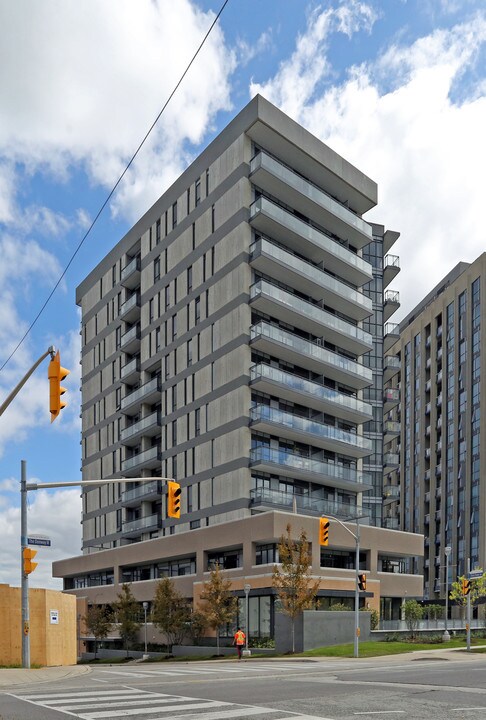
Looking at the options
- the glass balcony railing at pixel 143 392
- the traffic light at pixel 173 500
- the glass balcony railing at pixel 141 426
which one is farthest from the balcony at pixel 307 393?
the traffic light at pixel 173 500

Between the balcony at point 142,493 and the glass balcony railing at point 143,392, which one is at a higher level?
the glass balcony railing at point 143,392

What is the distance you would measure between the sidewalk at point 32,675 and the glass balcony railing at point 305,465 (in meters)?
26.8

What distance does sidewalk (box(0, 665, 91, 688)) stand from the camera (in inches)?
878

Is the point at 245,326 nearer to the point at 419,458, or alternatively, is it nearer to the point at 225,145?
the point at 225,145

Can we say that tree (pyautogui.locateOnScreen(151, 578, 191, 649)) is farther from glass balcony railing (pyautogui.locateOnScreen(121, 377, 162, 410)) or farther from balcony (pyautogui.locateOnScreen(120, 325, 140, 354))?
balcony (pyautogui.locateOnScreen(120, 325, 140, 354))

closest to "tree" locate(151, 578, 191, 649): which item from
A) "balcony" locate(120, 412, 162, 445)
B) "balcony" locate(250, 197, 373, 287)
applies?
"balcony" locate(120, 412, 162, 445)

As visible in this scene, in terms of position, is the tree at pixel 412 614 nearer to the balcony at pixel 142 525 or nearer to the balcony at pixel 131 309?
the balcony at pixel 142 525

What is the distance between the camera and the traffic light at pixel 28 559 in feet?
85.5

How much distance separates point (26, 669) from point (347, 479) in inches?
1510

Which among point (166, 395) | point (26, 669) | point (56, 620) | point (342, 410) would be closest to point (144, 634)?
point (166, 395)

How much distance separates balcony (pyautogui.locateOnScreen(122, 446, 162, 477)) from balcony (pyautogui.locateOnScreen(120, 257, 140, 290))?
16.6 meters

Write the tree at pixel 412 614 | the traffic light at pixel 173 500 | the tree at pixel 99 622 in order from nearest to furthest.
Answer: the traffic light at pixel 173 500, the tree at pixel 412 614, the tree at pixel 99 622

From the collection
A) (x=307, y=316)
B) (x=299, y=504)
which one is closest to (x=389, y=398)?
(x=307, y=316)

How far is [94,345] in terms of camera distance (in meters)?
83.7
